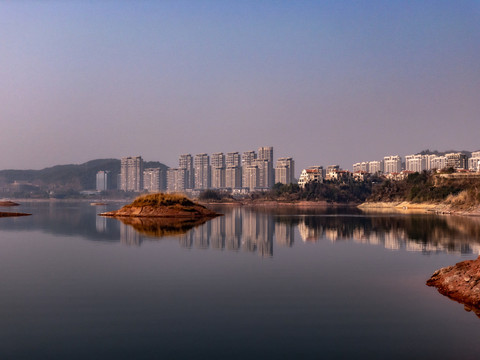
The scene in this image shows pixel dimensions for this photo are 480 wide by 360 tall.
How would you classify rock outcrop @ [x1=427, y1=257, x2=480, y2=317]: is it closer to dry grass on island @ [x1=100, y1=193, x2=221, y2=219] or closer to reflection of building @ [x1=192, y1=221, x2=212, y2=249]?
reflection of building @ [x1=192, y1=221, x2=212, y2=249]

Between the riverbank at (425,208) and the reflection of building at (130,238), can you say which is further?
the riverbank at (425,208)

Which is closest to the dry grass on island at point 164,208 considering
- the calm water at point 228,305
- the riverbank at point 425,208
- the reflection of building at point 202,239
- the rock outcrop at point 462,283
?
the reflection of building at point 202,239

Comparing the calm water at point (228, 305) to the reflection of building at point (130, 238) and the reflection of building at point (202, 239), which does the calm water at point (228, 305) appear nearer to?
the reflection of building at point (202, 239)

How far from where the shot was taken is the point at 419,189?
110375 mm

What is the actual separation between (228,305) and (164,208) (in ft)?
162

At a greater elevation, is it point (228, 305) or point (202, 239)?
point (202, 239)

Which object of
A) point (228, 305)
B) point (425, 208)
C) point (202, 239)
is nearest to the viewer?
point (228, 305)

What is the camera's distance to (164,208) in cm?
6331

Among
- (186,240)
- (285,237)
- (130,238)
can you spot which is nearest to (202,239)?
(186,240)

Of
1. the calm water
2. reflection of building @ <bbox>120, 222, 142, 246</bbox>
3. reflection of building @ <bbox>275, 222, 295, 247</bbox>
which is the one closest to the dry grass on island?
reflection of building @ <bbox>120, 222, 142, 246</bbox>

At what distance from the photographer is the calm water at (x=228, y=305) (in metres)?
10.9

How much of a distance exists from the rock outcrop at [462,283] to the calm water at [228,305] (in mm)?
482

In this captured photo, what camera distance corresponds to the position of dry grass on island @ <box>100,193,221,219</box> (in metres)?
63.1

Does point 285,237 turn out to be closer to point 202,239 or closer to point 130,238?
point 202,239
